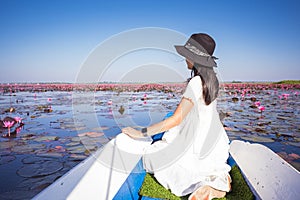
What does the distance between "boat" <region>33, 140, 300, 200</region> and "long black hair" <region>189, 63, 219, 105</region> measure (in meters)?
0.57

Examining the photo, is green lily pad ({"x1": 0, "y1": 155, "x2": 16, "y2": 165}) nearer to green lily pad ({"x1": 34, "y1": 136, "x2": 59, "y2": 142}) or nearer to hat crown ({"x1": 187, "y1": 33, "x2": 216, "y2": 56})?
A: green lily pad ({"x1": 34, "y1": 136, "x2": 59, "y2": 142})

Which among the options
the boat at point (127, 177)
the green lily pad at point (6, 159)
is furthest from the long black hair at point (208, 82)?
the green lily pad at point (6, 159)

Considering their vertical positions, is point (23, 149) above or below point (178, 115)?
below

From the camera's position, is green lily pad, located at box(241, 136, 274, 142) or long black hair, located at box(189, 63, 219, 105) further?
green lily pad, located at box(241, 136, 274, 142)

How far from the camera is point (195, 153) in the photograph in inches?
54.1

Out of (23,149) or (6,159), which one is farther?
(23,149)

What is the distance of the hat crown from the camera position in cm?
132

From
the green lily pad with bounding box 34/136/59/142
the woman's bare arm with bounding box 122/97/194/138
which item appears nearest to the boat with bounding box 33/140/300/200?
the woman's bare arm with bounding box 122/97/194/138

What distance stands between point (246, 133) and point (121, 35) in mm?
2951

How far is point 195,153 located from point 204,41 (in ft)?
2.31

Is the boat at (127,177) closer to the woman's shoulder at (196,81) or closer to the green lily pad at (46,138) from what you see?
the woman's shoulder at (196,81)

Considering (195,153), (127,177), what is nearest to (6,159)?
(127,177)

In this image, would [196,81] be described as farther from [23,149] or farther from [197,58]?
[23,149]

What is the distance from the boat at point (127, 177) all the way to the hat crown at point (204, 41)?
805 mm
